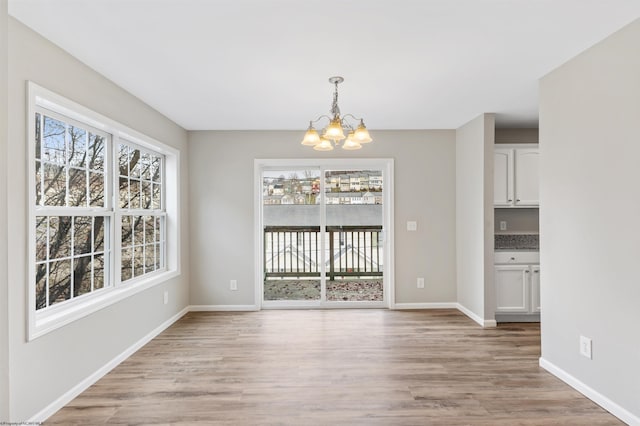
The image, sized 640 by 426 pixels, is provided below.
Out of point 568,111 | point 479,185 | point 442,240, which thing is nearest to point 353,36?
point 568,111

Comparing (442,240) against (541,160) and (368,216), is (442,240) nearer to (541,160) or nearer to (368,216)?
(368,216)

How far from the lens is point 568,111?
2783 millimetres

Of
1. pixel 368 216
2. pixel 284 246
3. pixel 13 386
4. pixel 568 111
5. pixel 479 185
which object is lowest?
pixel 13 386

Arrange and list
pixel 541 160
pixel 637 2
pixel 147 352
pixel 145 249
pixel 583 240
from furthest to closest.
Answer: pixel 145 249 < pixel 147 352 < pixel 541 160 < pixel 583 240 < pixel 637 2

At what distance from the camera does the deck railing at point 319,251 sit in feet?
16.9

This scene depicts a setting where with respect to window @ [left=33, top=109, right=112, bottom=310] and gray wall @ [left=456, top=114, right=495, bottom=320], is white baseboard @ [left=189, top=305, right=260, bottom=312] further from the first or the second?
gray wall @ [left=456, top=114, right=495, bottom=320]

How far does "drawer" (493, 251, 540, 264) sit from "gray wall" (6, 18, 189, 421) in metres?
3.93

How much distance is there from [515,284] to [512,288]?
58mm

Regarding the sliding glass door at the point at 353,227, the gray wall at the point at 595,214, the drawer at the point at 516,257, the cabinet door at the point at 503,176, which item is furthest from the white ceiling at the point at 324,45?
the drawer at the point at 516,257

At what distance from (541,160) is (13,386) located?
402cm

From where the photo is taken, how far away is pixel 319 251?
517 cm

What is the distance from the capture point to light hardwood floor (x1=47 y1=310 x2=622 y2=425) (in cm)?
237

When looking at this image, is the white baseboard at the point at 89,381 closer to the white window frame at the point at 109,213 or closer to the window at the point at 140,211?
the white window frame at the point at 109,213

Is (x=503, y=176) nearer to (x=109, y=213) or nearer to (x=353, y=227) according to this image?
(x=353, y=227)
